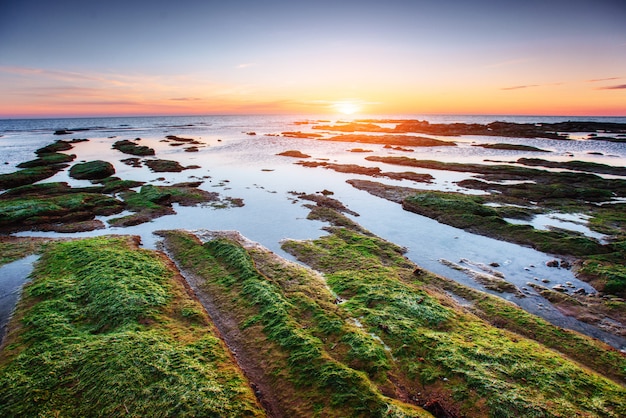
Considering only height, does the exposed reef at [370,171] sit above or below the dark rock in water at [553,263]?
above

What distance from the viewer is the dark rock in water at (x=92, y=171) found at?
40438 mm

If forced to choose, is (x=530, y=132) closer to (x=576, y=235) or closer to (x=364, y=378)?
(x=576, y=235)

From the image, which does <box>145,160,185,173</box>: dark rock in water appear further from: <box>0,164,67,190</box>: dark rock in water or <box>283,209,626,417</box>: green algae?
<box>283,209,626,417</box>: green algae

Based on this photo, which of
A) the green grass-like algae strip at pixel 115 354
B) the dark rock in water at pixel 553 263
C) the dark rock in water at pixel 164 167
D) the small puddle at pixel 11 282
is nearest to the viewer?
the green grass-like algae strip at pixel 115 354

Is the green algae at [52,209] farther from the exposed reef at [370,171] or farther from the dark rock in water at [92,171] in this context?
the exposed reef at [370,171]

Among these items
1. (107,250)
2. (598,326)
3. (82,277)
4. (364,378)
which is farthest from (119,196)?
(598,326)

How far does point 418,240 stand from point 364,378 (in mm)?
14378

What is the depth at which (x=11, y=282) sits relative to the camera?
50.7 feet

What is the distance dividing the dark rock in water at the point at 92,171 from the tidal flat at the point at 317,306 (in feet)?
31.6

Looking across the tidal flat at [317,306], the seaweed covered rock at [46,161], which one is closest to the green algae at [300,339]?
the tidal flat at [317,306]

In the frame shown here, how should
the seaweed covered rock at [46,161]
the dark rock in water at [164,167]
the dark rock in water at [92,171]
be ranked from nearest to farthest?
the dark rock in water at [92,171] → the dark rock in water at [164,167] → the seaweed covered rock at [46,161]

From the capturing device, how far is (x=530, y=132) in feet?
338

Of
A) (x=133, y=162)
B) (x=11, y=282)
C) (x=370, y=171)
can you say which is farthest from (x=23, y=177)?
(x=370, y=171)

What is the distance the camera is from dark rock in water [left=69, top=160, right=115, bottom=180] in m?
40.4
